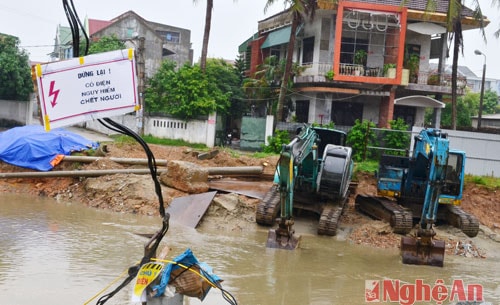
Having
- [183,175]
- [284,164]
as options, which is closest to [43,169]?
[183,175]

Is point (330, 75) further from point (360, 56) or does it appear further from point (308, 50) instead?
point (308, 50)

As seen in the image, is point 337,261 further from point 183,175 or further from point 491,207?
point 491,207

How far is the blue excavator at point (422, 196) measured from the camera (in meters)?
10.0

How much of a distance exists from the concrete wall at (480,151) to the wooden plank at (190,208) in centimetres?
949

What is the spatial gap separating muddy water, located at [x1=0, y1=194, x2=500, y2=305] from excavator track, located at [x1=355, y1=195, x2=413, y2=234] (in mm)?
1023

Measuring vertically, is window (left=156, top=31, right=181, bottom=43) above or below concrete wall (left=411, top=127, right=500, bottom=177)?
above

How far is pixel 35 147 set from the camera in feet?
53.2

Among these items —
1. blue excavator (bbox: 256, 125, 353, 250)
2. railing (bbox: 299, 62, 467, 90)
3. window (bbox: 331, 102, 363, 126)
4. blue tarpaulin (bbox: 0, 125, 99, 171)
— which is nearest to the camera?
blue excavator (bbox: 256, 125, 353, 250)

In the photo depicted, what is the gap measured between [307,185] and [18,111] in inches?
1095

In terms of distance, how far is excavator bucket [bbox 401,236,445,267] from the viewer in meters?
10.3

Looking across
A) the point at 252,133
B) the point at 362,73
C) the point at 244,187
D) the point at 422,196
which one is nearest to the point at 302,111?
the point at 252,133

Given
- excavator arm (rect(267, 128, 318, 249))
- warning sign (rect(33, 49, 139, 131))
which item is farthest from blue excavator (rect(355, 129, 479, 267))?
warning sign (rect(33, 49, 139, 131))

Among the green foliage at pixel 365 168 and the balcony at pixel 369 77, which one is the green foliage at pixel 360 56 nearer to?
the balcony at pixel 369 77
